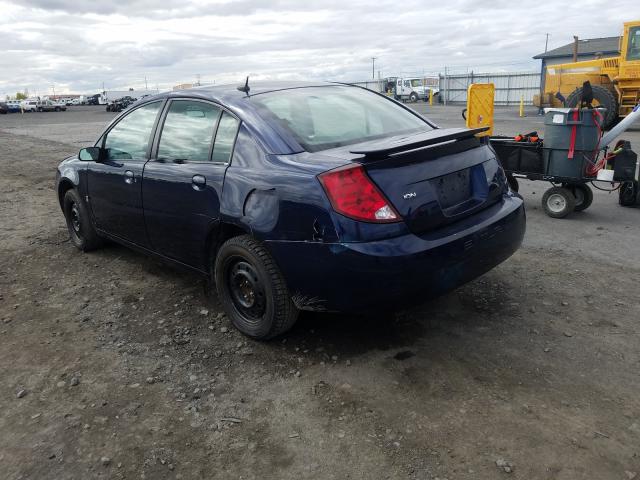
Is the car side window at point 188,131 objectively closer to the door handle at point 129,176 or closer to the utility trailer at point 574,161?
the door handle at point 129,176

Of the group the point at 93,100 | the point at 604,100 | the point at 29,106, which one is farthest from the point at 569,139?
the point at 93,100

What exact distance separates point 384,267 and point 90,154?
3053 millimetres

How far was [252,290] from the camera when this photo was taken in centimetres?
338

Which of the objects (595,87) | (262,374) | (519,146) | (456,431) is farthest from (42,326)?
(595,87)

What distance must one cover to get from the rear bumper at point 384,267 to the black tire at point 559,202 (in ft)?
12.1

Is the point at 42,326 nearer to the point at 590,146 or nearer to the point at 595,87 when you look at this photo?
the point at 590,146

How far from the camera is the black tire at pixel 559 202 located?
21.0ft

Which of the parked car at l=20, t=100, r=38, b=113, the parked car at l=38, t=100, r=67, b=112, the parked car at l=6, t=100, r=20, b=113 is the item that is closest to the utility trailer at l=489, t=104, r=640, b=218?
the parked car at l=38, t=100, r=67, b=112

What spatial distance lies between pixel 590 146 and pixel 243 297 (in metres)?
4.77

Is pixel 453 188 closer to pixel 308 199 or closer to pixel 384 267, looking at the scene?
pixel 384 267

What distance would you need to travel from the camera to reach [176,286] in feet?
14.7

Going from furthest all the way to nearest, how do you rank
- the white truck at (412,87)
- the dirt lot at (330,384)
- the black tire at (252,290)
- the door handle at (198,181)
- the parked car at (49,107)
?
the parked car at (49,107), the white truck at (412,87), the door handle at (198,181), the black tire at (252,290), the dirt lot at (330,384)

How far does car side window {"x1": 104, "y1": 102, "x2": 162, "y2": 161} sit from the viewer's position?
4.14m


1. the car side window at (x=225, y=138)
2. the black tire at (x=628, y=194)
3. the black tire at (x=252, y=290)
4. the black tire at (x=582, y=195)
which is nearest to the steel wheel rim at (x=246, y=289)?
the black tire at (x=252, y=290)
